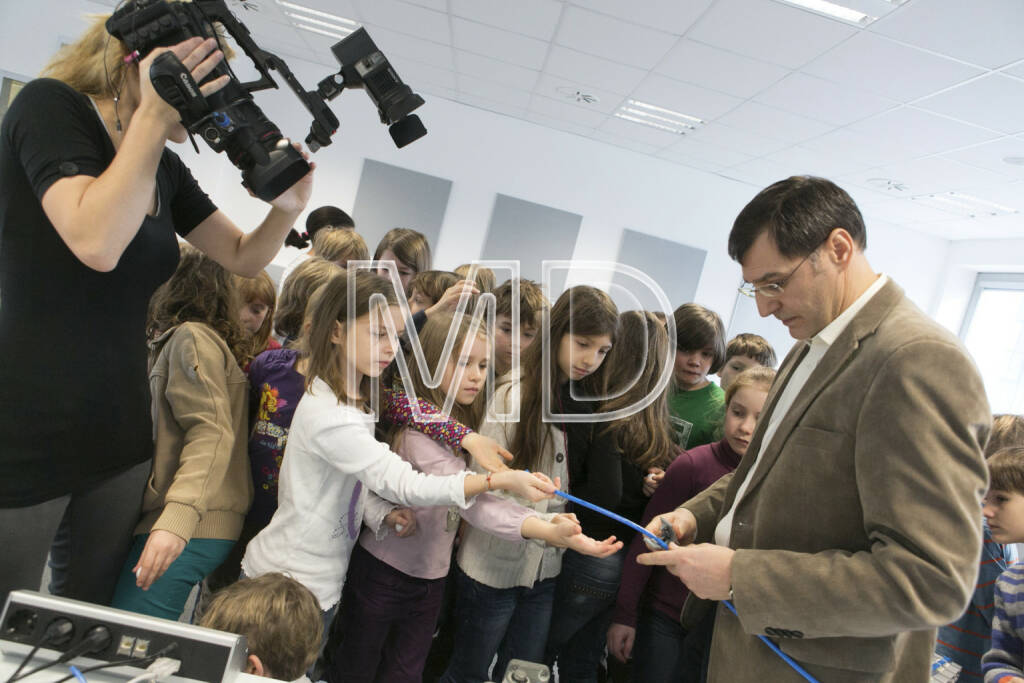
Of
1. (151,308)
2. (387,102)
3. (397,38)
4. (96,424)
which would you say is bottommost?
(96,424)

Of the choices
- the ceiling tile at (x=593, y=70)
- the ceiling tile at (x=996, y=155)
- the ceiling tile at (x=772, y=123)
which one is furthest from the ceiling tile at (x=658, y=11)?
the ceiling tile at (x=996, y=155)

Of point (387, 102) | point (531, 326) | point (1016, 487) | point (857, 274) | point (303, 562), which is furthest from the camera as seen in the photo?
point (531, 326)

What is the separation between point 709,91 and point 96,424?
13.5ft

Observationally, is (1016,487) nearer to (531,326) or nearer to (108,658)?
(531,326)

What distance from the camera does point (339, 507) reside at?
55.8 inches

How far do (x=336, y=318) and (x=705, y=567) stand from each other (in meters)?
1.00

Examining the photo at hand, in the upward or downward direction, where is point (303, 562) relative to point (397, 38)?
downward

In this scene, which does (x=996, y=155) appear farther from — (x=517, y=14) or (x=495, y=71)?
(x=495, y=71)

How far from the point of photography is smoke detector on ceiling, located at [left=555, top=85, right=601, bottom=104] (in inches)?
185

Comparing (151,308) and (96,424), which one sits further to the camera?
(151,308)

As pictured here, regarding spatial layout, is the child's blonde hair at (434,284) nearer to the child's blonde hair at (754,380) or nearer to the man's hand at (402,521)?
the man's hand at (402,521)

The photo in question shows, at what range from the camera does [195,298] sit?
1.52 metres

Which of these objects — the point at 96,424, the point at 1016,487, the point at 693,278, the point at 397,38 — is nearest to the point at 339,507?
the point at 96,424

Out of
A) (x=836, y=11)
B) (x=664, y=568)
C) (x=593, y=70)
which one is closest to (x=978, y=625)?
(x=664, y=568)
